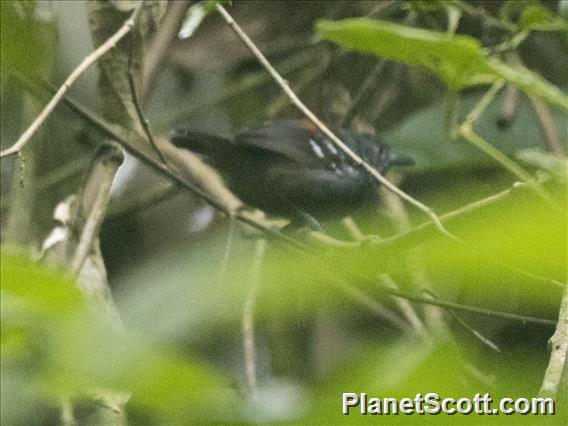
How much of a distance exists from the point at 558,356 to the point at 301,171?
1795 mm

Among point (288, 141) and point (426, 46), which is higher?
point (288, 141)

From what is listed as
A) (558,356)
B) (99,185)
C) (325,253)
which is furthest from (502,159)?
(99,185)

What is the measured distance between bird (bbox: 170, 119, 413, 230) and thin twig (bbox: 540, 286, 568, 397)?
159 cm

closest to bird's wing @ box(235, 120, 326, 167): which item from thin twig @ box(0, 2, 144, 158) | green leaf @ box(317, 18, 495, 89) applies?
thin twig @ box(0, 2, 144, 158)

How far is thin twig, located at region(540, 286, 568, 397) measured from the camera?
2.28 ft

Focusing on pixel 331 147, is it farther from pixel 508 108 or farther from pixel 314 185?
pixel 508 108

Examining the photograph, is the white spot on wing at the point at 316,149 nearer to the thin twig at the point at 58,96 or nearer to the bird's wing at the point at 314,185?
the bird's wing at the point at 314,185

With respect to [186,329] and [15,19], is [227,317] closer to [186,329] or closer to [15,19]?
[186,329]

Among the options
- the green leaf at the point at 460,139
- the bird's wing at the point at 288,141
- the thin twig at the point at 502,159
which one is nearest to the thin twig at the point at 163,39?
the bird's wing at the point at 288,141

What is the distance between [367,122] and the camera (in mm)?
2889

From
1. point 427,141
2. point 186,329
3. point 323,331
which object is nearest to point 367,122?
point 427,141

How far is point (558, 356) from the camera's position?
78cm

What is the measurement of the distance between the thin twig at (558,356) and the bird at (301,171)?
159cm

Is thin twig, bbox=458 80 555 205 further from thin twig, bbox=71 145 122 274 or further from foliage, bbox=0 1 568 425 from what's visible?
thin twig, bbox=71 145 122 274
